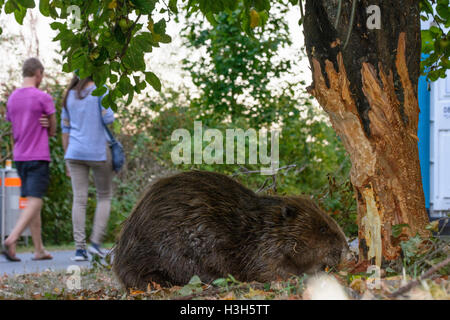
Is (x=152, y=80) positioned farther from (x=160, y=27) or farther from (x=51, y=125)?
(x=51, y=125)

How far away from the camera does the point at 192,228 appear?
2.88 m

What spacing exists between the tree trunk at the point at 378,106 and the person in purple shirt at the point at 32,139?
4.00 m

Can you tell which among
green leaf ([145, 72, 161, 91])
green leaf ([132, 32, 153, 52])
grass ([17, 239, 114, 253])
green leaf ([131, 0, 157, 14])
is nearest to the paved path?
grass ([17, 239, 114, 253])

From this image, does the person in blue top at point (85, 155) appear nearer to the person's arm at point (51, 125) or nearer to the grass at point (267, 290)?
the person's arm at point (51, 125)

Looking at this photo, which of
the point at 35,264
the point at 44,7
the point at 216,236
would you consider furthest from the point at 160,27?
the point at 35,264

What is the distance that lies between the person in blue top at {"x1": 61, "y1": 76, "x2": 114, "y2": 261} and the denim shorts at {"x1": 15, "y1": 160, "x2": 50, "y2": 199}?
29cm

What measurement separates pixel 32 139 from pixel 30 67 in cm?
77

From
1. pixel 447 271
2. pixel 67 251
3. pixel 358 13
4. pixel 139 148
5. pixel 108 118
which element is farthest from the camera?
pixel 139 148

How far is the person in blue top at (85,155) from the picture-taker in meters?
5.90

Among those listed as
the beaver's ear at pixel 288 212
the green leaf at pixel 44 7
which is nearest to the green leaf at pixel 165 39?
the green leaf at pixel 44 7

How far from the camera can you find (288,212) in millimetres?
3051

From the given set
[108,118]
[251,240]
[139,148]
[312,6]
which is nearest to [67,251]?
[108,118]

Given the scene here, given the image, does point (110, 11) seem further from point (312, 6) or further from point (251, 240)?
point (251, 240)

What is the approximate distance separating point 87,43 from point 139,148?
7068 mm
